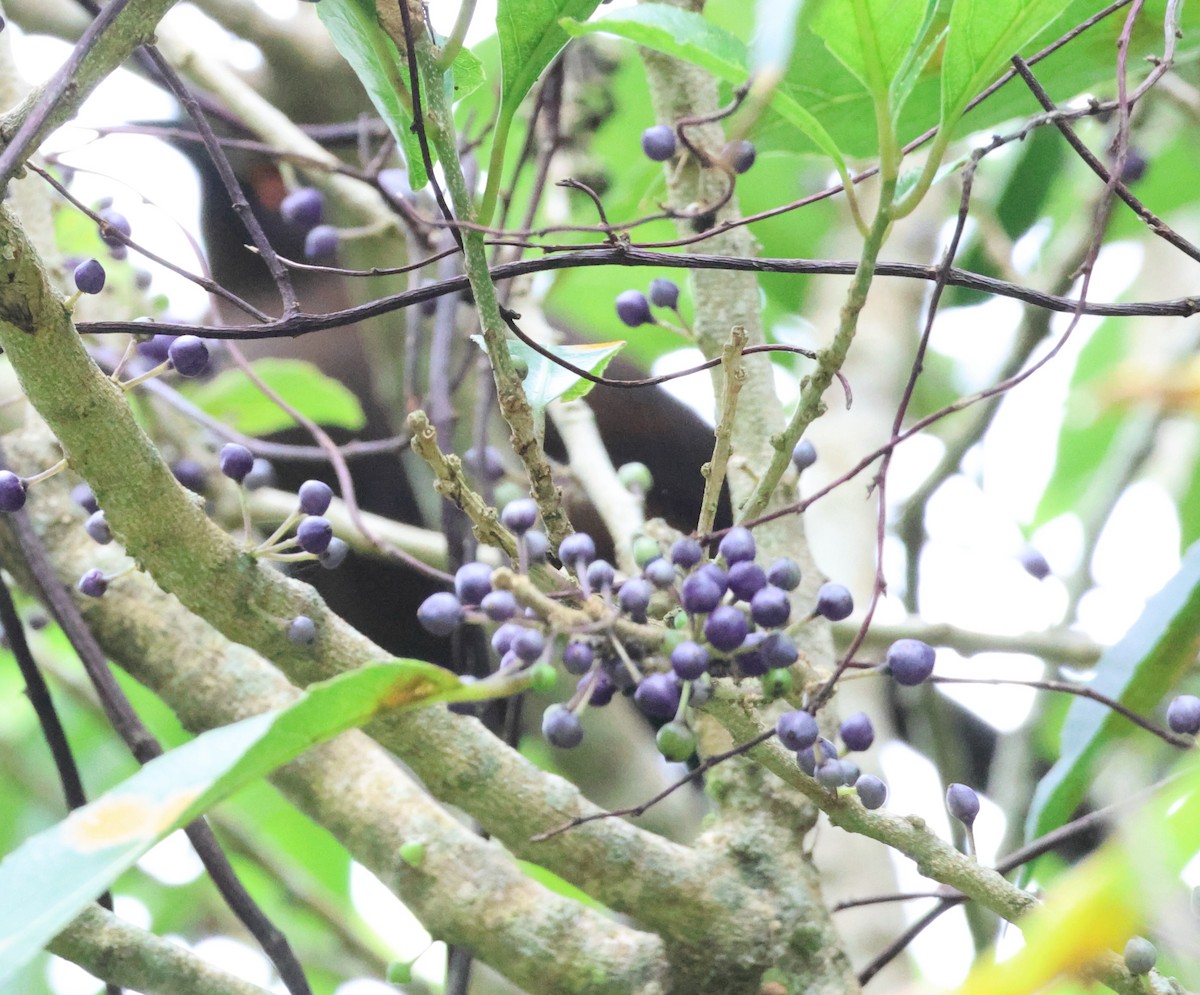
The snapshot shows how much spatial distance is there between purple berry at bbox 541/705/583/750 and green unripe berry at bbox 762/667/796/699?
6cm

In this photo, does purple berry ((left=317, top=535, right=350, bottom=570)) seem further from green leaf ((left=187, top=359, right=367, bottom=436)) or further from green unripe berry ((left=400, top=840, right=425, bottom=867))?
green leaf ((left=187, top=359, right=367, bottom=436))

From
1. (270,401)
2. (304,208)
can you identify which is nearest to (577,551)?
(304,208)

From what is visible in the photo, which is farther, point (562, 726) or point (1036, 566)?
point (1036, 566)

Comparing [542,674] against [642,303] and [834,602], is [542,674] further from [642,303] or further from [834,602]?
[642,303]

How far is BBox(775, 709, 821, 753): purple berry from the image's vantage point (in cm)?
39

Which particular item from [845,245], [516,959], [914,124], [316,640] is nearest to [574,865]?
[516,959]

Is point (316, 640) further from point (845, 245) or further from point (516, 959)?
point (845, 245)

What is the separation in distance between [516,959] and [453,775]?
11 cm

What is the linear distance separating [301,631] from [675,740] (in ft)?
0.58

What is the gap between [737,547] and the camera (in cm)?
38

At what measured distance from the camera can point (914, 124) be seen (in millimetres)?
673

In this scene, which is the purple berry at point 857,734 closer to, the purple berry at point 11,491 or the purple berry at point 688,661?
the purple berry at point 688,661

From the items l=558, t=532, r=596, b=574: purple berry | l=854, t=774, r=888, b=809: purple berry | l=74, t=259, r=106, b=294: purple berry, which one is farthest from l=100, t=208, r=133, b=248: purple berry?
l=854, t=774, r=888, b=809: purple berry

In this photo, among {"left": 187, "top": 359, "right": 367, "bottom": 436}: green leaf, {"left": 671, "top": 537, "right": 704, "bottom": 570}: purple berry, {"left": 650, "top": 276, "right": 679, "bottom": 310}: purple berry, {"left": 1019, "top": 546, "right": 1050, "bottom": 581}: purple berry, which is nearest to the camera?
{"left": 671, "top": 537, "right": 704, "bottom": 570}: purple berry
